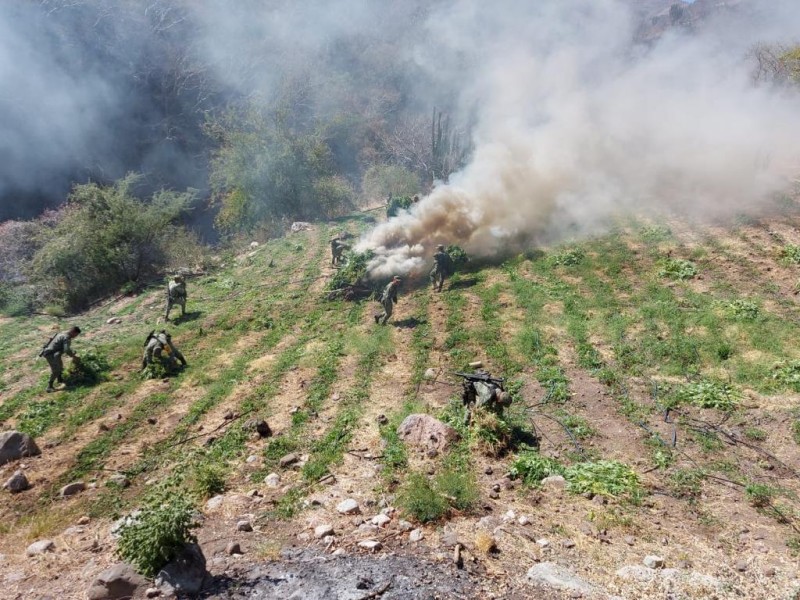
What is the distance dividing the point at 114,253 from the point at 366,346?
50.8 ft

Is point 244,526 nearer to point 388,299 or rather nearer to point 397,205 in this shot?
point 388,299

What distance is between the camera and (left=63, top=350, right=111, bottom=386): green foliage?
13.7 m

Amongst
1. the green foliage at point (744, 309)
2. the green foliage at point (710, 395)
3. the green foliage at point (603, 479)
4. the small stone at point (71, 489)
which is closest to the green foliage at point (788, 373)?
the green foliage at point (710, 395)

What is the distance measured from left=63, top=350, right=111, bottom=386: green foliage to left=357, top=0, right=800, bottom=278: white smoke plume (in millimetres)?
9429

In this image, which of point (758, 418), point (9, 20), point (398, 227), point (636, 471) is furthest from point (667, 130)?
point (9, 20)

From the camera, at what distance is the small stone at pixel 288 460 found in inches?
378

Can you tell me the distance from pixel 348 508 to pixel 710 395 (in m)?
8.10

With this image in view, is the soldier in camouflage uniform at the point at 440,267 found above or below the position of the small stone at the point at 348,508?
below

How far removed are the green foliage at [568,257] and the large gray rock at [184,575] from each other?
16723mm

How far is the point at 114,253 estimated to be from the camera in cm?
2420

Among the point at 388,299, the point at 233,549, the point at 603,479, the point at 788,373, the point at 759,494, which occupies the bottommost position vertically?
the point at 788,373

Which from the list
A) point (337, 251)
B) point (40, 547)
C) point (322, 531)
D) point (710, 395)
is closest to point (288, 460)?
point (322, 531)

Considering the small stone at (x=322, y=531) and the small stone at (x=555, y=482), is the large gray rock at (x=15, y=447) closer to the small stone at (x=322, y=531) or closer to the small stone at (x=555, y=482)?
the small stone at (x=322, y=531)

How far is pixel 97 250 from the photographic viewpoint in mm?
24250
